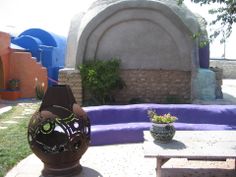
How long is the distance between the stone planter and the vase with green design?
123 centimetres

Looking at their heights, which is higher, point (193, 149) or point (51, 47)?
point (51, 47)

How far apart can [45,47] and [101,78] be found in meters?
9.83

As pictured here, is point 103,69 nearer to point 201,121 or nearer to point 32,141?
point 201,121

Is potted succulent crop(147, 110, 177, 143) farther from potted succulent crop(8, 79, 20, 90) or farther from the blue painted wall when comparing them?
the blue painted wall

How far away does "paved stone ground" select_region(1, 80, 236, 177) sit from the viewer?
20.3ft

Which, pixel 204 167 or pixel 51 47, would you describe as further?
pixel 51 47

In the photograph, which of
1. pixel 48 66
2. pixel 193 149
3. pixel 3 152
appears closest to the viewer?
pixel 193 149

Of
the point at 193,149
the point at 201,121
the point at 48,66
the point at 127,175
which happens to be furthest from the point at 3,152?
the point at 48,66

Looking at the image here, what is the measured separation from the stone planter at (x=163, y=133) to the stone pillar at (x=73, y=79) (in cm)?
761

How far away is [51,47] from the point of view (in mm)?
21875

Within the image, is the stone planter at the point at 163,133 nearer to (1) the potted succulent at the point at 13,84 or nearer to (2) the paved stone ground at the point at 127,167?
(2) the paved stone ground at the point at 127,167

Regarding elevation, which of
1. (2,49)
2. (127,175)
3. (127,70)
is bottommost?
(127,175)

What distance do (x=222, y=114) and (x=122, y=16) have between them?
598 cm

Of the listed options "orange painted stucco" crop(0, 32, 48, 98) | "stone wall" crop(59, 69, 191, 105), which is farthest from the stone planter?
"orange painted stucco" crop(0, 32, 48, 98)
